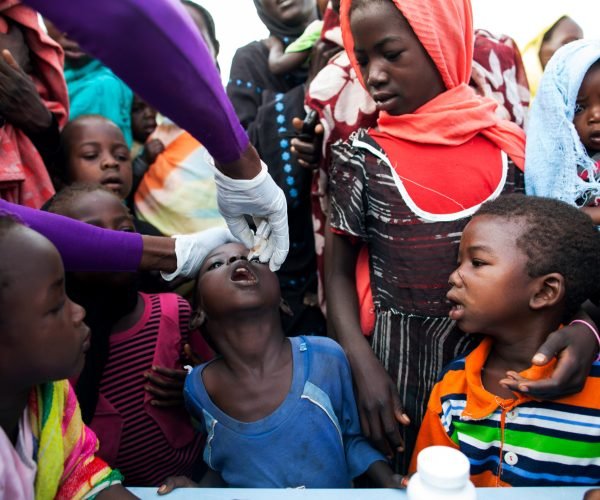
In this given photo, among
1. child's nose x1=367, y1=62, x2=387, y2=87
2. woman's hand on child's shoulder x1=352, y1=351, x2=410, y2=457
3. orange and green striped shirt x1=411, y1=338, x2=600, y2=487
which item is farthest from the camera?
child's nose x1=367, y1=62, x2=387, y2=87

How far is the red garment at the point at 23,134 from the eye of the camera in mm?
1833

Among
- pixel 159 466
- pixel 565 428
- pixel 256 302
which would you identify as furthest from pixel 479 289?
pixel 159 466

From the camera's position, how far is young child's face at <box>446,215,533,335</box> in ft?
4.27

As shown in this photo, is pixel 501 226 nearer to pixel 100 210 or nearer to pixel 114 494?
pixel 114 494

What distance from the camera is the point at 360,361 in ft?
4.87

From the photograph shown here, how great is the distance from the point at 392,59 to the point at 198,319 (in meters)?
0.93

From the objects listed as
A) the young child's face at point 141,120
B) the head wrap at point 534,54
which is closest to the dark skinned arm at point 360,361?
the young child's face at point 141,120

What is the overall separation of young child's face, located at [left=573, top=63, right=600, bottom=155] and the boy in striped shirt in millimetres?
326

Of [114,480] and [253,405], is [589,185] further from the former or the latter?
[114,480]

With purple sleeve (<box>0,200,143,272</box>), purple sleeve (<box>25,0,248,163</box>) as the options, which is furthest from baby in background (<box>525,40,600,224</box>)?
purple sleeve (<box>0,200,143,272</box>)

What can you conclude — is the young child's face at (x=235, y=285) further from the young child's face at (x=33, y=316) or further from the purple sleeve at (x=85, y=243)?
the young child's face at (x=33, y=316)

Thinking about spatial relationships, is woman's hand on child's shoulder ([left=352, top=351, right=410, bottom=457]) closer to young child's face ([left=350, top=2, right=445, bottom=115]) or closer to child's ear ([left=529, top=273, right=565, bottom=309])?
child's ear ([left=529, top=273, right=565, bottom=309])

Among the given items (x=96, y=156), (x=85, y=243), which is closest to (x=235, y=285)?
(x=85, y=243)

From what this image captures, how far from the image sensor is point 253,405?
147cm
